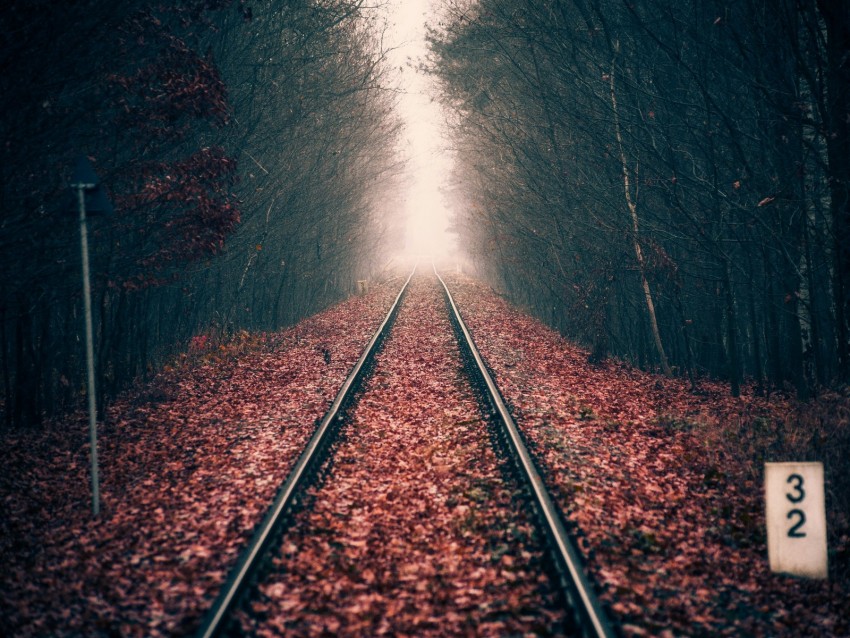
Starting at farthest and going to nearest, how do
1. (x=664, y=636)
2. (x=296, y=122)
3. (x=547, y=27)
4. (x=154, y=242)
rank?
(x=296, y=122) → (x=547, y=27) → (x=154, y=242) → (x=664, y=636)

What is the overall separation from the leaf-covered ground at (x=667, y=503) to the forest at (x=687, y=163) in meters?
1.89

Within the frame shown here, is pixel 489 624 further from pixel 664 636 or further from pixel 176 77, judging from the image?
pixel 176 77

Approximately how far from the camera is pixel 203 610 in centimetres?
395

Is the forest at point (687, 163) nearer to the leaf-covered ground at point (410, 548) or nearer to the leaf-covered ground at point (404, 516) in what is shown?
the leaf-covered ground at point (404, 516)

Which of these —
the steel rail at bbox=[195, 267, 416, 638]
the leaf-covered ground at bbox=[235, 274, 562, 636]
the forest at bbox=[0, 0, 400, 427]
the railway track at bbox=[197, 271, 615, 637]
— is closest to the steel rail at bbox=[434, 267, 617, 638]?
the railway track at bbox=[197, 271, 615, 637]

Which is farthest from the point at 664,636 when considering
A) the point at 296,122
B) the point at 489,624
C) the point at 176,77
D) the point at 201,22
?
the point at 296,122

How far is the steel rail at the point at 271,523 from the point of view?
373 centimetres

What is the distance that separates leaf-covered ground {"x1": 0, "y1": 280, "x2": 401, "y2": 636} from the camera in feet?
13.7

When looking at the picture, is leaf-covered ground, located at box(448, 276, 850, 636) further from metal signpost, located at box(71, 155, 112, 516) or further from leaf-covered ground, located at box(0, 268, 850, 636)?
metal signpost, located at box(71, 155, 112, 516)

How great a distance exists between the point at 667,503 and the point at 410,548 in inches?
113

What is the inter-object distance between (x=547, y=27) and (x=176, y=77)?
669cm

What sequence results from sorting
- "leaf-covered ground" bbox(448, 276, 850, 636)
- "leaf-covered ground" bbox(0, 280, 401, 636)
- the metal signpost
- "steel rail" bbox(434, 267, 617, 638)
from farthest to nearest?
the metal signpost
"leaf-covered ground" bbox(0, 280, 401, 636)
"leaf-covered ground" bbox(448, 276, 850, 636)
"steel rail" bbox(434, 267, 617, 638)

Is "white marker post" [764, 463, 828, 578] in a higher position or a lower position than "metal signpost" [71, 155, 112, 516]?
lower

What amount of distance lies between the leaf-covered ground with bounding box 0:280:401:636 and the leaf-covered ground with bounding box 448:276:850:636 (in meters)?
3.30
